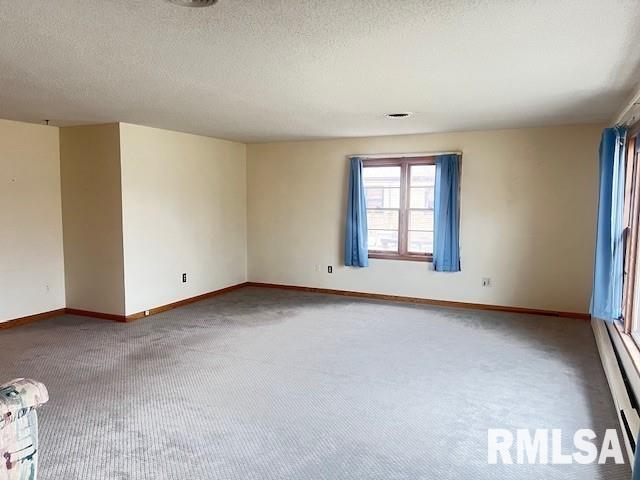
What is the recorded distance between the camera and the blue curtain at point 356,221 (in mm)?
6227

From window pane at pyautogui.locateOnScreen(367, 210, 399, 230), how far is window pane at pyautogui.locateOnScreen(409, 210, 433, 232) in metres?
0.21

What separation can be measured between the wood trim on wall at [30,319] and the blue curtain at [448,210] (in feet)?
15.3

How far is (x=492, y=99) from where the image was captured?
3809mm

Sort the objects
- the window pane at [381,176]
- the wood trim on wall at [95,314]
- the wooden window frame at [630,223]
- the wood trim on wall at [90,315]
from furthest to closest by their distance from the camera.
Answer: the window pane at [381,176] → the wood trim on wall at [95,314] → the wood trim on wall at [90,315] → the wooden window frame at [630,223]

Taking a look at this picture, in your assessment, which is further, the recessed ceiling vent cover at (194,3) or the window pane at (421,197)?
the window pane at (421,197)

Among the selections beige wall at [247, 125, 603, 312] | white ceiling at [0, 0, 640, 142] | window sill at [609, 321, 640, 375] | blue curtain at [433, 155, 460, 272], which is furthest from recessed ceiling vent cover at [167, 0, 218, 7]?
beige wall at [247, 125, 603, 312]

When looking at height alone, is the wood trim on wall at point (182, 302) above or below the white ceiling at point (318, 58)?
below

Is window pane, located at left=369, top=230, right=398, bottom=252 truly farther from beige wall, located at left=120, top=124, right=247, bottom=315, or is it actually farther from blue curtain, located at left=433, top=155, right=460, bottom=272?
beige wall, located at left=120, top=124, right=247, bottom=315

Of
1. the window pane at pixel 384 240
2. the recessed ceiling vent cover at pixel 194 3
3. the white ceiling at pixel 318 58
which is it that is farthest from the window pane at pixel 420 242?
the recessed ceiling vent cover at pixel 194 3

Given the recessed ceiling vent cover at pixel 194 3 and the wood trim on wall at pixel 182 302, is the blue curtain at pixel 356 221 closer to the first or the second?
the wood trim on wall at pixel 182 302

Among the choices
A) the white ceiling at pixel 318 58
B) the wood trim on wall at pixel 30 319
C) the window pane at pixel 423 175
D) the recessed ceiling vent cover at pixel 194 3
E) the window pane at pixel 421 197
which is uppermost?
the white ceiling at pixel 318 58

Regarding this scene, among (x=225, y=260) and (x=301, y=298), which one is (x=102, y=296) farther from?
(x=301, y=298)

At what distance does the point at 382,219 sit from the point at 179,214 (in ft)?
8.81

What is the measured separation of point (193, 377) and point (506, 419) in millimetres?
2249
